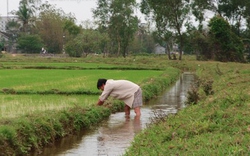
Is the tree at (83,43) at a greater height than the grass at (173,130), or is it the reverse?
the tree at (83,43)

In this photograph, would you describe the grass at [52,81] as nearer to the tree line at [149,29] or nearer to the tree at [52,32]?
the tree line at [149,29]

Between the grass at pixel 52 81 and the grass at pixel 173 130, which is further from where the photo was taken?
the grass at pixel 52 81

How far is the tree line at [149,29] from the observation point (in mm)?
41969

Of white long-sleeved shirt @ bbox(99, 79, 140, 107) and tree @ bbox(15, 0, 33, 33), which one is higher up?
tree @ bbox(15, 0, 33, 33)

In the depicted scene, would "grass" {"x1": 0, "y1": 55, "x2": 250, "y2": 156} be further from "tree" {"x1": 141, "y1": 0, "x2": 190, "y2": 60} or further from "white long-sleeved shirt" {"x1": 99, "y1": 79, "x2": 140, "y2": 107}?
"tree" {"x1": 141, "y1": 0, "x2": 190, "y2": 60}

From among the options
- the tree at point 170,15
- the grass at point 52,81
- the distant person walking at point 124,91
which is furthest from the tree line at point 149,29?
the distant person walking at point 124,91

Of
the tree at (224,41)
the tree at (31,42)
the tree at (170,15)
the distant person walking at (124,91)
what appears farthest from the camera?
the tree at (31,42)

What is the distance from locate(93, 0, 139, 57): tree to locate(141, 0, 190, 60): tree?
6.08 meters

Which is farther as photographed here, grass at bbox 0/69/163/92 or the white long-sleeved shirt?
grass at bbox 0/69/163/92

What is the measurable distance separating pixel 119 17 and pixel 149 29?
14.8 feet

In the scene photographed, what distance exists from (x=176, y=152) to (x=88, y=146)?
2.82 meters

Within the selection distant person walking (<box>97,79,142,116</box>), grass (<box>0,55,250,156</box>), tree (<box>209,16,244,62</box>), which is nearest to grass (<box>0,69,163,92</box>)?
distant person walking (<box>97,79,142,116</box>)

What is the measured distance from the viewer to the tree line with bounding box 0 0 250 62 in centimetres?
4197

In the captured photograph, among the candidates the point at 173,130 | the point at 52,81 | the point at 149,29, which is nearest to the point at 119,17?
the point at 149,29
